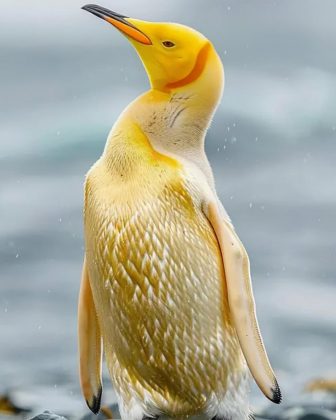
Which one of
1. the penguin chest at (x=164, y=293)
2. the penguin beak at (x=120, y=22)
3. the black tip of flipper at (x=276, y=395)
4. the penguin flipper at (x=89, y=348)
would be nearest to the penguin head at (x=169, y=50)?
the penguin beak at (x=120, y=22)

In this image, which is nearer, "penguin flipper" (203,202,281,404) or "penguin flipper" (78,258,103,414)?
"penguin flipper" (203,202,281,404)

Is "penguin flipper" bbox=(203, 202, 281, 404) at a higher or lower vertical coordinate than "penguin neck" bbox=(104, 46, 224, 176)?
lower

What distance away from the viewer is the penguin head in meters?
3.07

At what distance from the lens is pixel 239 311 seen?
3016 millimetres

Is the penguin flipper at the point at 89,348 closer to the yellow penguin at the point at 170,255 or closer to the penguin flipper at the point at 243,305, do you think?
the yellow penguin at the point at 170,255

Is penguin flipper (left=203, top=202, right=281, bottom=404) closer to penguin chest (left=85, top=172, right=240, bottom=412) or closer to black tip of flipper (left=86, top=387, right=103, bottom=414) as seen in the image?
penguin chest (left=85, top=172, right=240, bottom=412)

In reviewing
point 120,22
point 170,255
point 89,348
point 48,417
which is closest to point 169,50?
point 120,22

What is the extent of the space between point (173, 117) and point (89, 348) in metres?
0.75

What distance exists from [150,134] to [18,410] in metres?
2.11

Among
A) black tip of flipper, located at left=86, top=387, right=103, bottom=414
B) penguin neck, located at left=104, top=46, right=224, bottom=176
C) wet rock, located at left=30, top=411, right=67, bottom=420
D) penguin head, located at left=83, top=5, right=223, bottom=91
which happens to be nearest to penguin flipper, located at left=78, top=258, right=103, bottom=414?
black tip of flipper, located at left=86, top=387, right=103, bottom=414

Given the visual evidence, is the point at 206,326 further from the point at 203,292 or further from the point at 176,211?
the point at 176,211

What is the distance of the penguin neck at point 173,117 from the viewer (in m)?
3.06

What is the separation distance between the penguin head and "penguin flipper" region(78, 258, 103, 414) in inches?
24.3

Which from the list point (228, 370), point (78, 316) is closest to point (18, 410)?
point (78, 316)
